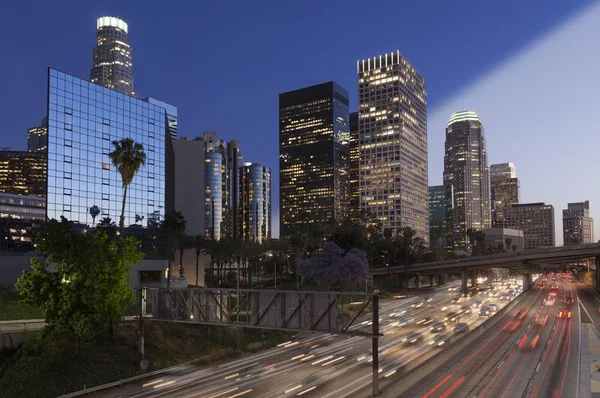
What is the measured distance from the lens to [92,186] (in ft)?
281

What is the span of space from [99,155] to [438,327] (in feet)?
205

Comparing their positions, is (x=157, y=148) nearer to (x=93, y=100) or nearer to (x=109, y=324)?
(x=93, y=100)

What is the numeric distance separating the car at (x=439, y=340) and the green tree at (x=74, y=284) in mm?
35794

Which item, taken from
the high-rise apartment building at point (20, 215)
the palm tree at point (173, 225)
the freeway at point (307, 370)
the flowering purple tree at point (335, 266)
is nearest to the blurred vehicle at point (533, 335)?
the freeway at point (307, 370)

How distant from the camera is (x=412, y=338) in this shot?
64.8 meters

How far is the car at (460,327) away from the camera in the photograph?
69.8 meters

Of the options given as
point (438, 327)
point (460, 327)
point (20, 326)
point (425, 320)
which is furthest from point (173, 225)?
point (460, 327)

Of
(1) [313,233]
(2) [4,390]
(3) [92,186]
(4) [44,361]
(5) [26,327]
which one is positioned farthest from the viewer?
(1) [313,233]

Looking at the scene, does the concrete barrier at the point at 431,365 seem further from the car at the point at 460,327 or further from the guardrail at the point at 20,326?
the guardrail at the point at 20,326

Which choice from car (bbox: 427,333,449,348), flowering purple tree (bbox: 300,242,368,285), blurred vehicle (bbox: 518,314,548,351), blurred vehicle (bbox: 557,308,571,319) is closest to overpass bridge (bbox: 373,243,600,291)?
blurred vehicle (bbox: 557,308,571,319)

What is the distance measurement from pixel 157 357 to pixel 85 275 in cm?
1154

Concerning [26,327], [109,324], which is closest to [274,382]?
[109,324]

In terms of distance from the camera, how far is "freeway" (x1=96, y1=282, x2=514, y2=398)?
40656 millimetres

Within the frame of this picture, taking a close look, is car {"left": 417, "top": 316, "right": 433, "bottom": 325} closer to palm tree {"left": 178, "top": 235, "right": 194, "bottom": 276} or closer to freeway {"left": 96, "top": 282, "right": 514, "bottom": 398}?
freeway {"left": 96, "top": 282, "right": 514, "bottom": 398}
